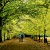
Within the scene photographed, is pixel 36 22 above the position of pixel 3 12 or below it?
below

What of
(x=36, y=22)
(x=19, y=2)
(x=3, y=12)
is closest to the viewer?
(x=3, y=12)

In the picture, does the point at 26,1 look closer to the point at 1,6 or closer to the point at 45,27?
the point at 1,6

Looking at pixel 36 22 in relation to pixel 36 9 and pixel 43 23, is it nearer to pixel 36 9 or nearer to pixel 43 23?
pixel 43 23

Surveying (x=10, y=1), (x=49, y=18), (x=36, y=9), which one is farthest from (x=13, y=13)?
A: (x=49, y=18)

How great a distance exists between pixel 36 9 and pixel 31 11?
3.10 feet

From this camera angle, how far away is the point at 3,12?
1914 centimetres

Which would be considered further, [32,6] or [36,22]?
[36,22]

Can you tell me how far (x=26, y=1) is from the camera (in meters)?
21.6

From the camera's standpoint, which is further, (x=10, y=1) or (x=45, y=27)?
(x=45, y=27)

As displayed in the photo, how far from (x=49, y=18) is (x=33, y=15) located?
294 inches

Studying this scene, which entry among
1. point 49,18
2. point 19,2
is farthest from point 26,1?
point 49,18

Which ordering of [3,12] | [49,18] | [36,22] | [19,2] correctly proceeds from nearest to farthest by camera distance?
[3,12] < [19,2] < [49,18] < [36,22]

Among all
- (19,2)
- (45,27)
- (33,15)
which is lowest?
(45,27)

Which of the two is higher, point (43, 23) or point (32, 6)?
point (32, 6)
